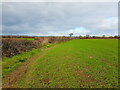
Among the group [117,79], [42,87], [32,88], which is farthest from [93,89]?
[32,88]

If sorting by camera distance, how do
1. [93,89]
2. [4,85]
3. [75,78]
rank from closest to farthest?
[93,89] < [4,85] < [75,78]

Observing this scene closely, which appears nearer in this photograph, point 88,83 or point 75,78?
point 88,83

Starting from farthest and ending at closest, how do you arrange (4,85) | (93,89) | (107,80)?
(107,80) → (4,85) → (93,89)

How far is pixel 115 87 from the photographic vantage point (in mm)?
3623

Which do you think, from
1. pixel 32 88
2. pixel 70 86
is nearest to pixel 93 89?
pixel 70 86

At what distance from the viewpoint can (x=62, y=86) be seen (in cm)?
375

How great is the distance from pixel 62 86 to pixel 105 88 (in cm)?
190

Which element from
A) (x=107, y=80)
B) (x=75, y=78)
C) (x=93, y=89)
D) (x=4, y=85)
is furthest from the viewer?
(x=75, y=78)

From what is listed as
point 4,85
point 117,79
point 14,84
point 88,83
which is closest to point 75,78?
point 88,83

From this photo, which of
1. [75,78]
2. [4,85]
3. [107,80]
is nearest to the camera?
[4,85]

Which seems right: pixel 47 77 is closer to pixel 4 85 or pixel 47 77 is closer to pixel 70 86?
pixel 70 86

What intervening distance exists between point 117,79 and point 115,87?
0.86 m

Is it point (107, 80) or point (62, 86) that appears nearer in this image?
point (62, 86)

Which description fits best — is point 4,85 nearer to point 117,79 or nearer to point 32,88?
point 32,88
